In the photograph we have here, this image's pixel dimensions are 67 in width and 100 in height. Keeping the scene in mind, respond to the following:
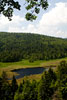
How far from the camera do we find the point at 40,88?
149 ft

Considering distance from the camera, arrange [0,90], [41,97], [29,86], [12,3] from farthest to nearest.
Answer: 1. [0,90]
2. [29,86]
3. [41,97]
4. [12,3]

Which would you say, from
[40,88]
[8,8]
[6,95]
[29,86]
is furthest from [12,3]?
[6,95]

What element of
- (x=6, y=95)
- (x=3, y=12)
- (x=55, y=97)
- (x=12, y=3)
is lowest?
(x=6, y=95)

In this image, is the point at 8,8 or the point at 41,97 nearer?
the point at 8,8

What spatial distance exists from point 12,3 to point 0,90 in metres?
48.3

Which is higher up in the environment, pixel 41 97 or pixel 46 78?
pixel 46 78

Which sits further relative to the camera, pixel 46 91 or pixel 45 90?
pixel 46 91

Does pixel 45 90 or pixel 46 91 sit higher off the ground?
pixel 45 90

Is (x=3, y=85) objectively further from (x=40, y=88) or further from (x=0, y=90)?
(x=40, y=88)

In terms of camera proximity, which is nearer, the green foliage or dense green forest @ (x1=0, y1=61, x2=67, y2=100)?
dense green forest @ (x1=0, y1=61, x2=67, y2=100)

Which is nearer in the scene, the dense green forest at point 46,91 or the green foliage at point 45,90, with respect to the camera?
the dense green forest at point 46,91

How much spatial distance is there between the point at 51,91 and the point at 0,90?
791 inches

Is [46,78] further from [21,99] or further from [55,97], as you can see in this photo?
[21,99]

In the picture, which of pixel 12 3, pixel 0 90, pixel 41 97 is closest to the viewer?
pixel 12 3
